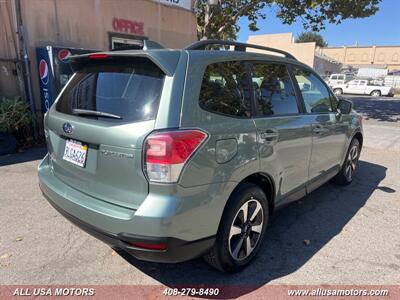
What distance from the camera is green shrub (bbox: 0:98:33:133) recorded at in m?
5.94

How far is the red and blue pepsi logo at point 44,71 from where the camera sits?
259 inches

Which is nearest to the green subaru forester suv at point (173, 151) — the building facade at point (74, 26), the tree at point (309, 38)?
the building facade at point (74, 26)

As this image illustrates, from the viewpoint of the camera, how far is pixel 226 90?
244 centimetres

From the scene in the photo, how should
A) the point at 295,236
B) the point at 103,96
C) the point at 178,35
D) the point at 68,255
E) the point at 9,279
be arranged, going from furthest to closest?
the point at 178,35 → the point at 295,236 → the point at 68,255 → the point at 9,279 → the point at 103,96

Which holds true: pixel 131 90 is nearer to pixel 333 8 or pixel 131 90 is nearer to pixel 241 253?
pixel 241 253

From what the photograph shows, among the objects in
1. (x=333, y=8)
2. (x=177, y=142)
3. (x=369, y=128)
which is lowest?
(x=369, y=128)

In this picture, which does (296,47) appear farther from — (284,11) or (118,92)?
(118,92)

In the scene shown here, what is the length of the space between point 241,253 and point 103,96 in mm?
1688

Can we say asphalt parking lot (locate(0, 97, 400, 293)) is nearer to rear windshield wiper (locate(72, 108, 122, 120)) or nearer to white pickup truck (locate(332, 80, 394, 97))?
rear windshield wiper (locate(72, 108, 122, 120))

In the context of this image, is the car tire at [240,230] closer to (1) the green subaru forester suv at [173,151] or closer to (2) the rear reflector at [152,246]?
(1) the green subaru forester suv at [173,151]

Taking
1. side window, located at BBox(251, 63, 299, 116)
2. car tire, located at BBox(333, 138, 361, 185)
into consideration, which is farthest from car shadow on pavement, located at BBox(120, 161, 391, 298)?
side window, located at BBox(251, 63, 299, 116)

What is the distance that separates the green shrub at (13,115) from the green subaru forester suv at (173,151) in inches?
152

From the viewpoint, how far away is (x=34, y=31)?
676cm

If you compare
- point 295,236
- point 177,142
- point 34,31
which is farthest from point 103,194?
point 34,31
